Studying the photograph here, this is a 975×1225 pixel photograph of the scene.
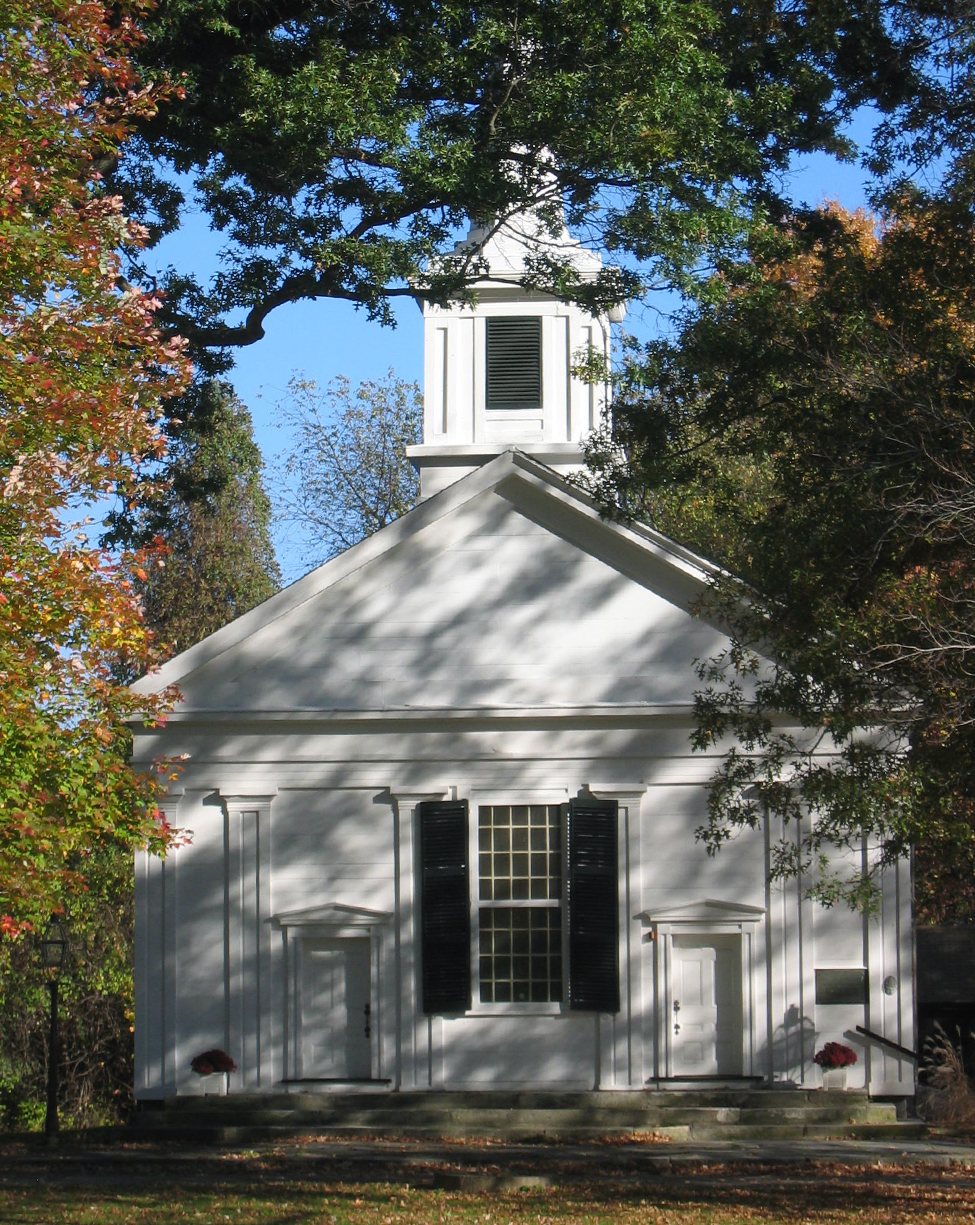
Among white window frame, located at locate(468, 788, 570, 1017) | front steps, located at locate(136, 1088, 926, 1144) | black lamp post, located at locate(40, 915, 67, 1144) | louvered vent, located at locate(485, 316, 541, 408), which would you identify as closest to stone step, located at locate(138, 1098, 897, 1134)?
front steps, located at locate(136, 1088, 926, 1144)

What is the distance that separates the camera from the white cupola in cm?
2348

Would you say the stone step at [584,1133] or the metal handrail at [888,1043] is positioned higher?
the metal handrail at [888,1043]

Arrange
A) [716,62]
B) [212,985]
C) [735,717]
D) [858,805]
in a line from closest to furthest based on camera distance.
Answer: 1. [858,805]
2. [735,717]
3. [716,62]
4. [212,985]

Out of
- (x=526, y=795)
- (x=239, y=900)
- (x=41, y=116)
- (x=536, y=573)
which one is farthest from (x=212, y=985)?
(x=41, y=116)

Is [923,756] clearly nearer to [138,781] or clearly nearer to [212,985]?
[138,781]

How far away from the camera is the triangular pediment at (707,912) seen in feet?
60.6

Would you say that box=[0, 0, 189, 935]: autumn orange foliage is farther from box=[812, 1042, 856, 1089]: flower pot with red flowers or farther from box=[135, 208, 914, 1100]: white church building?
box=[812, 1042, 856, 1089]: flower pot with red flowers

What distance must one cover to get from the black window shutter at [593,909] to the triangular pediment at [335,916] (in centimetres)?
228

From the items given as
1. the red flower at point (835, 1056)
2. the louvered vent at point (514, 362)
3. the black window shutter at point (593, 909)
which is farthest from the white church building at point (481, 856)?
the louvered vent at point (514, 362)

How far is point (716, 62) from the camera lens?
539 inches

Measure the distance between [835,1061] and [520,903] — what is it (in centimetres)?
408

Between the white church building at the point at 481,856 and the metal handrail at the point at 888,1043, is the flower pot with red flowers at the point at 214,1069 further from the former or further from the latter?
the metal handrail at the point at 888,1043

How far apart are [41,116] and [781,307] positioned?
19.9 feet

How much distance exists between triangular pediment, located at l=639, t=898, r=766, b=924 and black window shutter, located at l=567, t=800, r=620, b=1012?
563 mm
